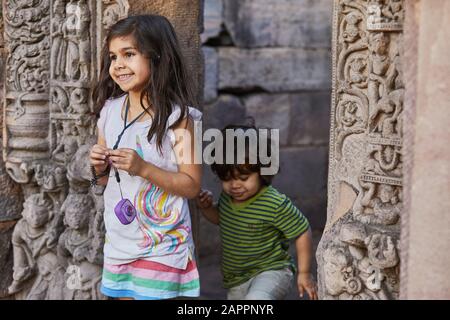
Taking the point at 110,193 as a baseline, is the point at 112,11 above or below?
above

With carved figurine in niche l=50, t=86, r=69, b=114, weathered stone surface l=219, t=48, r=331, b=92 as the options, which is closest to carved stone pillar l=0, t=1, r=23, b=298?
carved figurine in niche l=50, t=86, r=69, b=114

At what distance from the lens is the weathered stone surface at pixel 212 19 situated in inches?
304

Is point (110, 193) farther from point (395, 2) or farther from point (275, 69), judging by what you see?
point (275, 69)

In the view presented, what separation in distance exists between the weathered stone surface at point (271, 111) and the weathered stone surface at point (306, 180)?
0.67ft

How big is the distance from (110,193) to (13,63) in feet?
4.23

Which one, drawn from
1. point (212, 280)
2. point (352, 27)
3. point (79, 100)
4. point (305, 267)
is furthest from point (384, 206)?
point (212, 280)

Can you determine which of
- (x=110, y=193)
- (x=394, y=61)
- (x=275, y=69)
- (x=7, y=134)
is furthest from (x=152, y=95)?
(x=275, y=69)

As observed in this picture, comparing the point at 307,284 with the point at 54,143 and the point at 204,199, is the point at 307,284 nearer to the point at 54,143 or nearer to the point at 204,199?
the point at 204,199

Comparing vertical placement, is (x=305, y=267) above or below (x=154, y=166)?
below

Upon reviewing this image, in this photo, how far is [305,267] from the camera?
178 inches

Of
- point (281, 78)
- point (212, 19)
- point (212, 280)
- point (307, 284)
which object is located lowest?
point (212, 280)

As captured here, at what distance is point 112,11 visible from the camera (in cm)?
458

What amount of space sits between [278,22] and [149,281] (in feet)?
15.1

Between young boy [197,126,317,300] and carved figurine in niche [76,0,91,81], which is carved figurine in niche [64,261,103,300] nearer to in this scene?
young boy [197,126,317,300]
